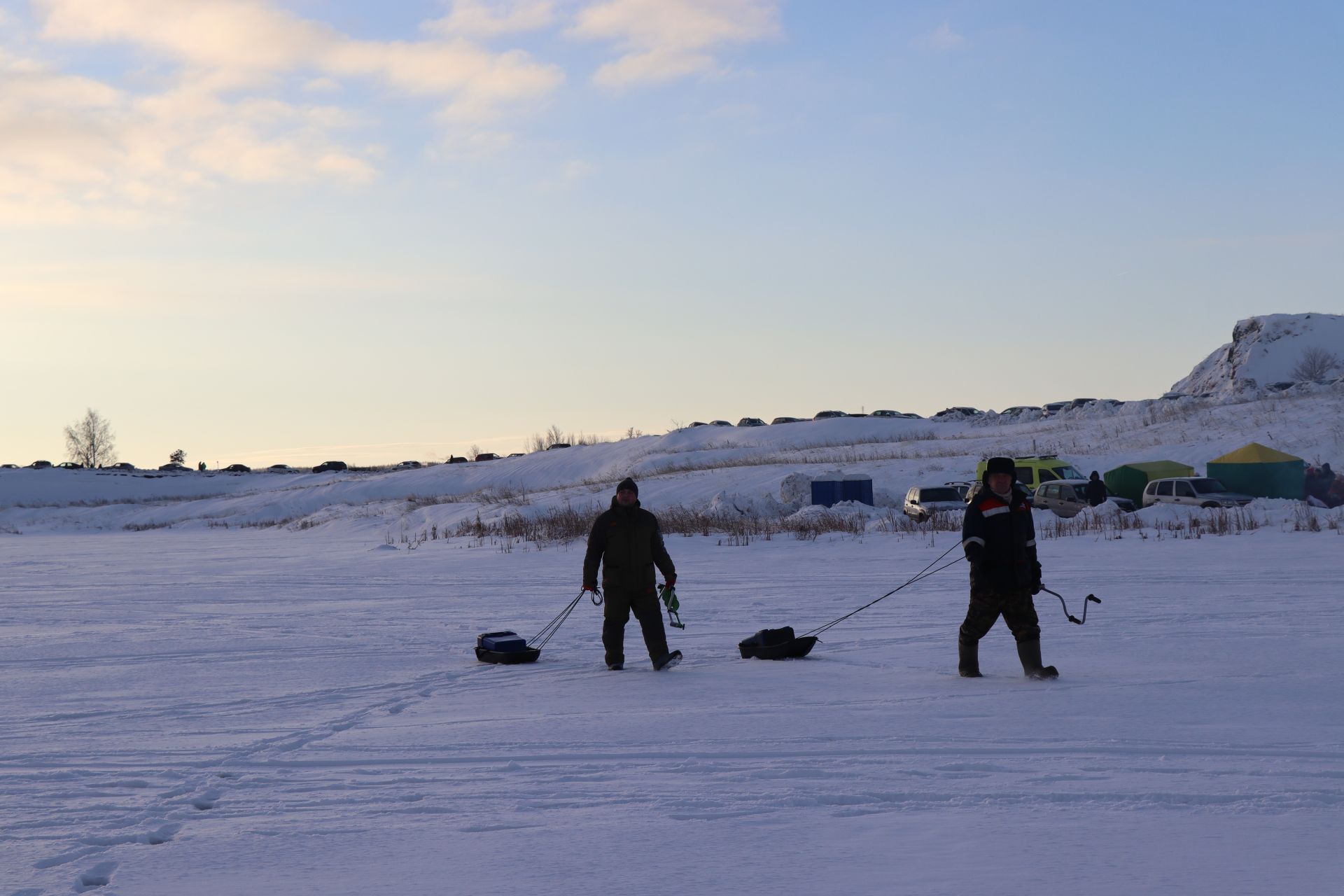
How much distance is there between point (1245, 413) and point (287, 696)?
4222 cm

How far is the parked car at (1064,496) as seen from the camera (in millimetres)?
31516

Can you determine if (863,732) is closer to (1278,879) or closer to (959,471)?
(1278,879)

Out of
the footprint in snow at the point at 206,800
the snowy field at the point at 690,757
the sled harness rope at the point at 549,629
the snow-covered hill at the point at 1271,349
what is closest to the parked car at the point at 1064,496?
the snowy field at the point at 690,757

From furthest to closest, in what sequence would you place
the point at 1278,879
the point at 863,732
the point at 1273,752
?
the point at 863,732
the point at 1273,752
the point at 1278,879

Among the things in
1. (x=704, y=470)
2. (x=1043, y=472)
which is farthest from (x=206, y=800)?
(x=704, y=470)

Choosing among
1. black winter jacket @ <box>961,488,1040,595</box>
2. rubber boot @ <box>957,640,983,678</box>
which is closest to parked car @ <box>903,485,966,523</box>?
rubber boot @ <box>957,640,983,678</box>

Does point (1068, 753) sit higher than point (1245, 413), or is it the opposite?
point (1245, 413)

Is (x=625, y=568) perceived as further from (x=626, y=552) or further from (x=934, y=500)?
(x=934, y=500)

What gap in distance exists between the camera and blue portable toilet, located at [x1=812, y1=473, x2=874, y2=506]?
1403 inches

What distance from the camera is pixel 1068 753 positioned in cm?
677

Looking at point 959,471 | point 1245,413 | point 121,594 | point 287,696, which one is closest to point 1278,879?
point 287,696

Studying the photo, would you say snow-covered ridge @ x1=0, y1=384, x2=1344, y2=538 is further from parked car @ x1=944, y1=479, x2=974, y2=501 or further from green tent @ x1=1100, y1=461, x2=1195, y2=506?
green tent @ x1=1100, y1=461, x2=1195, y2=506

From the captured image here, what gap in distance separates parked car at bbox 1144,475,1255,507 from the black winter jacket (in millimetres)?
22007

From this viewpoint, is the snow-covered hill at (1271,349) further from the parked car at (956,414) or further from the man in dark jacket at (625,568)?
the man in dark jacket at (625,568)
